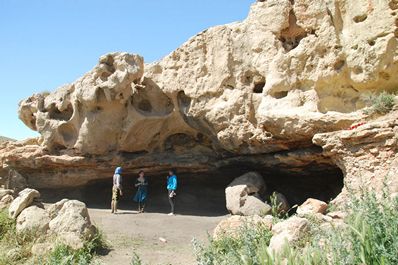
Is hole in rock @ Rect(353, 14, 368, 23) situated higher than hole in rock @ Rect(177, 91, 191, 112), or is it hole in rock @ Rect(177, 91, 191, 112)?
hole in rock @ Rect(353, 14, 368, 23)

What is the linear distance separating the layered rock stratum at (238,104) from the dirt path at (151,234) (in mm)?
2286

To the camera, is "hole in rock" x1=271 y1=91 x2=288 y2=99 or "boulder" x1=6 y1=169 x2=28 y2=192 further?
"boulder" x1=6 y1=169 x2=28 y2=192

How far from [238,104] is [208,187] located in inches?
181

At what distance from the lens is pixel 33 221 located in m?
8.98

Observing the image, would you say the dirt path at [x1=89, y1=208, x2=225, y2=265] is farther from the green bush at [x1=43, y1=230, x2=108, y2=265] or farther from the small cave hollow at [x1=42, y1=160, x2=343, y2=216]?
the small cave hollow at [x1=42, y1=160, x2=343, y2=216]

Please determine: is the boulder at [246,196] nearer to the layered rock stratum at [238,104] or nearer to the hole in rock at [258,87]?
the layered rock stratum at [238,104]

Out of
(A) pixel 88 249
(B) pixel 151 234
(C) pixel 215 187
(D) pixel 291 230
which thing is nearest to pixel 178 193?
(C) pixel 215 187

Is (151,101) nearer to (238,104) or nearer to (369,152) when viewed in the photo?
(238,104)

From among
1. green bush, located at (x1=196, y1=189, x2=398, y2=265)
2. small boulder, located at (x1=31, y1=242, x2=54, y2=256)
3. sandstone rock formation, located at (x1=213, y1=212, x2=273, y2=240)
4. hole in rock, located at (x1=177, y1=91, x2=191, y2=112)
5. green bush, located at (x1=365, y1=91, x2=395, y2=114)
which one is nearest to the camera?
green bush, located at (x1=196, y1=189, x2=398, y2=265)

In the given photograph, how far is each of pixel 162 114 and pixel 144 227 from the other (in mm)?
4237

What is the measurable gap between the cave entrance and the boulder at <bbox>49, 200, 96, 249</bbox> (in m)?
4.88

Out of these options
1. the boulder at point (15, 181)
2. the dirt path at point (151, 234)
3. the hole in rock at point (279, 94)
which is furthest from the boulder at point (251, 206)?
the boulder at point (15, 181)

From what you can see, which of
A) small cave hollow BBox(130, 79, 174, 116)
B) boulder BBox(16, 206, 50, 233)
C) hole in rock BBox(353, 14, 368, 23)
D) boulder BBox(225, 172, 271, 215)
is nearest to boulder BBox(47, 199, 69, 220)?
boulder BBox(16, 206, 50, 233)

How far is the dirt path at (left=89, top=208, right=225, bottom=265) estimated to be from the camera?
7.87m
